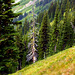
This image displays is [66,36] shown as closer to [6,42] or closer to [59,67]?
[6,42]

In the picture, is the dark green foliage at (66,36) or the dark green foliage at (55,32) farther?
the dark green foliage at (66,36)

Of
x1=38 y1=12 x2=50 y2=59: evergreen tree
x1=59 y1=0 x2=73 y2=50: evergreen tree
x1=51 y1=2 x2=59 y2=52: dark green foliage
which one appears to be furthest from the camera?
x1=59 y1=0 x2=73 y2=50: evergreen tree

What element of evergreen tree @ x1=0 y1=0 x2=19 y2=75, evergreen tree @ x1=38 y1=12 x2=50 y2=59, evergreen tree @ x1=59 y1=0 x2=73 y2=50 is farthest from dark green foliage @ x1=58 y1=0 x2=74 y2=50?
evergreen tree @ x1=0 y1=0 x2=19 y2=75

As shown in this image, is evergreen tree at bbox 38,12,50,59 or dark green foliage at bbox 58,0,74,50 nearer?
evergreen tree at bbox 38,12,50,59

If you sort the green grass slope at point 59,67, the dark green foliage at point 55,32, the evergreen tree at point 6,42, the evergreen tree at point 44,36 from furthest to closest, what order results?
the evergreen tree at point 44,36 < the dark green foliage at point 55,32 < the evergreen tree at point 6,42 < the green grass slope at point 59,67

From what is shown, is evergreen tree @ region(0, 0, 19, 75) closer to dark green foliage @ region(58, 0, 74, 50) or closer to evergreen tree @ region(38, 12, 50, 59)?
evergreen tree @ region(38, 12, 50, 59)

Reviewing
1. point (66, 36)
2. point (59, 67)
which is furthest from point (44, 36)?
point (59, 67)

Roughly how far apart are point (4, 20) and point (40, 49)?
29.3 m

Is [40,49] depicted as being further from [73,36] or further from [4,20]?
[4,20]

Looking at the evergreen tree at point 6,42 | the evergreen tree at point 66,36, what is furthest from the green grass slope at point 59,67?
the evergreen tree at point 66,36

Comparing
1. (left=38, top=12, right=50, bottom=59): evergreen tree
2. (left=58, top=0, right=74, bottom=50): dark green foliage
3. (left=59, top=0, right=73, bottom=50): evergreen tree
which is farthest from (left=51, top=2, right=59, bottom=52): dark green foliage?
(left=59, top=0, right=73, bottom=50): evergreen tree

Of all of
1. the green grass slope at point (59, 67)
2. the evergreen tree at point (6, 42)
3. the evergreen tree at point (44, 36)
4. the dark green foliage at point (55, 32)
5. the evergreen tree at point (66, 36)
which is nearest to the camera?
the green grass slope at point (59, 67)

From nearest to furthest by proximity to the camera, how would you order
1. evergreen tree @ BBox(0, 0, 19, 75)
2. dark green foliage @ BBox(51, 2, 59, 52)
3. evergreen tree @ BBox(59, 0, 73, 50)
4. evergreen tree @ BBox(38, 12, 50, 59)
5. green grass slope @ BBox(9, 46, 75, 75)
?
green grass slope @ BBox(9, 46, 75, 75), evergreen tree @ BBox(0, 0, 19, 75), dark green foliage @ BBox(51, 2, 59, 52), evergreen tree @ BBox(38, 12, 50, 59), evergreen tree @ BBox(59, 0, 73, 50)

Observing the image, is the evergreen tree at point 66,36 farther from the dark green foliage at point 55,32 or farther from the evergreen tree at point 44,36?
the evergreen tree at point 44,36
